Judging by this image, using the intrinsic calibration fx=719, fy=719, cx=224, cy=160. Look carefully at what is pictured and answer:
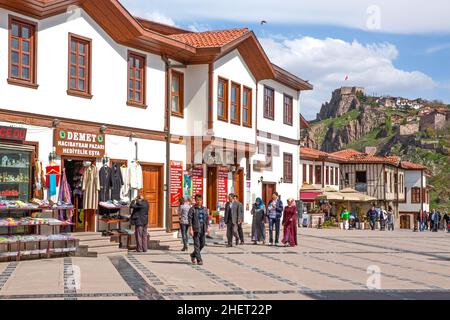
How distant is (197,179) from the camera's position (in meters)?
25.5

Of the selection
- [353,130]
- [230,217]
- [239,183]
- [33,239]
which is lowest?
[33,239]

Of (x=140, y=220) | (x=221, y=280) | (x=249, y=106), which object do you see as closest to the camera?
(x=221, y=280)

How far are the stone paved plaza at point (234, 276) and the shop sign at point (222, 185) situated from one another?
6.04 metres

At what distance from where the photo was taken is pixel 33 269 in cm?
1499

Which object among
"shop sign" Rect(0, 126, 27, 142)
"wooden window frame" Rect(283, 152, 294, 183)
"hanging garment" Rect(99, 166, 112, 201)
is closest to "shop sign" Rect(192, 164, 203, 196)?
"hanging garment" Rect(99, 166, 112, 201)

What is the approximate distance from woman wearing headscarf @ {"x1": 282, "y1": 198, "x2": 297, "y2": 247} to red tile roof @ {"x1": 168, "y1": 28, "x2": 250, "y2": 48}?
6008 millimetres

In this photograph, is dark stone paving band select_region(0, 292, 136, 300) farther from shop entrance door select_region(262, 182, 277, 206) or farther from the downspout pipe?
shop entrance door select_region(262, 182, 277, 206)

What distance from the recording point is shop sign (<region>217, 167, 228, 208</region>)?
2697 cm

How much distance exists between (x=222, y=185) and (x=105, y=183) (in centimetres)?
766

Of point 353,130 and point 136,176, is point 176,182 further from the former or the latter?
point 353,130

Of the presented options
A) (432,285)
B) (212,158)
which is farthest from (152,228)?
(432,285)

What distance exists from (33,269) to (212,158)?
38.2ft

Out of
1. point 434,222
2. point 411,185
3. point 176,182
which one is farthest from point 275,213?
point 411,185
